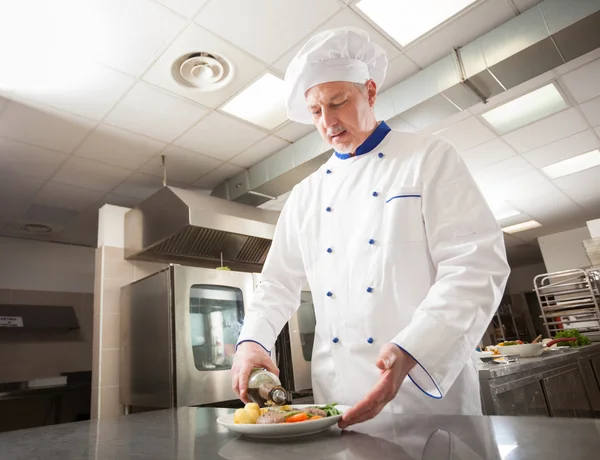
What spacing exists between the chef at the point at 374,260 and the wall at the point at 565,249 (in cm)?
774

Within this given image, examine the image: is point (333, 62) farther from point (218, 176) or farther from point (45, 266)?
point (45, 266)

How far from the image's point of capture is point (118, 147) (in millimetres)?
3301

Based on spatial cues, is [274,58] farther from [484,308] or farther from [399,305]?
→ [484,308]

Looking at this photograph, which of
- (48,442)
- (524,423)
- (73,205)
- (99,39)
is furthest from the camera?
(73,205)

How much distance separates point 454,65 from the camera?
2660 mm

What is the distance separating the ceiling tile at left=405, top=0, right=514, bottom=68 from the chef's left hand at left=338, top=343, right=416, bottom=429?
91.2 inches

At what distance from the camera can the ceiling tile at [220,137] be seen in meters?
3.15

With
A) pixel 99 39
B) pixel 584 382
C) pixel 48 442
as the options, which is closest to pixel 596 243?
pixel 584 382

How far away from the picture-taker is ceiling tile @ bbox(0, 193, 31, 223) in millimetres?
4043

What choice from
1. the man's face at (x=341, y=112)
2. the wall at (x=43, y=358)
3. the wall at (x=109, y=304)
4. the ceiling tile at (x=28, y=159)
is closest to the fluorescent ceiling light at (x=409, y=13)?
the man's face at (x=341, y=112)

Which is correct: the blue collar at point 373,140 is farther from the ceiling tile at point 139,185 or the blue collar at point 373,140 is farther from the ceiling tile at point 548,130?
the ceiling tile at point 548,130

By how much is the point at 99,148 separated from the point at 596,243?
6008 millimetres

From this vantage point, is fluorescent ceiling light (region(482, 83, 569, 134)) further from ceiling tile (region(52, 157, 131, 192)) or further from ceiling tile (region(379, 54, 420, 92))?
ceiling tile (region(52, 157, 131, 192))

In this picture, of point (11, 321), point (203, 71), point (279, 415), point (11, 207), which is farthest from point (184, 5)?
point (11, 321)
